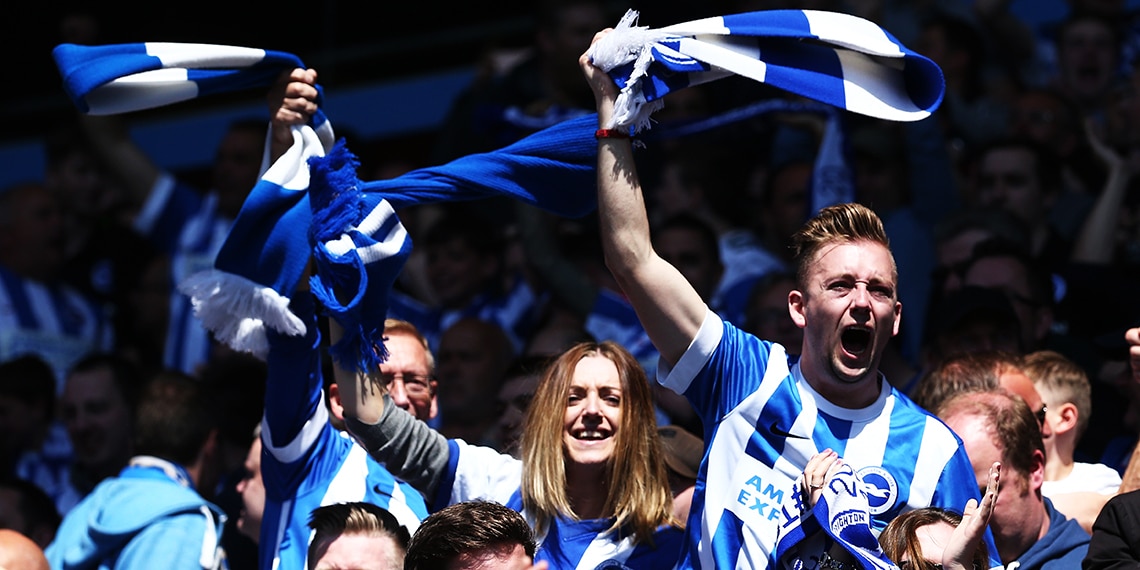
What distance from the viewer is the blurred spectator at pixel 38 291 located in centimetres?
842

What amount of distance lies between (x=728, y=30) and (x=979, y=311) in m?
1.94

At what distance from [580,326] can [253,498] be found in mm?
1970

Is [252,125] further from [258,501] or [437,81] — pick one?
[258,501]

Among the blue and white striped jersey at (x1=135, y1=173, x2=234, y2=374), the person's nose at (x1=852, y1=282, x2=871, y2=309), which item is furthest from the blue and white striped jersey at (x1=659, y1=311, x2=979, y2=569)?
the blue and white striped jersey at (x1=135, y1=173, x2=234, y2=374)

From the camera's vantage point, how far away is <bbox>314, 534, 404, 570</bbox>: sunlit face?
4109mm

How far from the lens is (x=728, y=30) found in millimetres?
4168

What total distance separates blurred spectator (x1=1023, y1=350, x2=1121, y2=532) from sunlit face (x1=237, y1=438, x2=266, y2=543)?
242 centimetres

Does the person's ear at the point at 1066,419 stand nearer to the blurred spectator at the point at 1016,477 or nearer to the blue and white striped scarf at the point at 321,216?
the blurred spectator at the point at 1016,477

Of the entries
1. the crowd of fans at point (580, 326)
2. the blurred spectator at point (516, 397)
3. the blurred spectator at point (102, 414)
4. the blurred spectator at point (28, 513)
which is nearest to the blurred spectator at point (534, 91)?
the crowd of fans at point (580, 326)

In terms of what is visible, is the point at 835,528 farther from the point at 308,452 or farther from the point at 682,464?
the point at 308,452

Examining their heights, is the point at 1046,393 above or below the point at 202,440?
above

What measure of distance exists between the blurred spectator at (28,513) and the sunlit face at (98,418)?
1.43ft

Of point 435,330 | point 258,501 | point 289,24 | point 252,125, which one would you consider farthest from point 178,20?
point 258,501

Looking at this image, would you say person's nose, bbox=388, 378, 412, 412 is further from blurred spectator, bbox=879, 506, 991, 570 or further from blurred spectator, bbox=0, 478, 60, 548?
blurred spectator, bbox=0, 478, 60, 548
